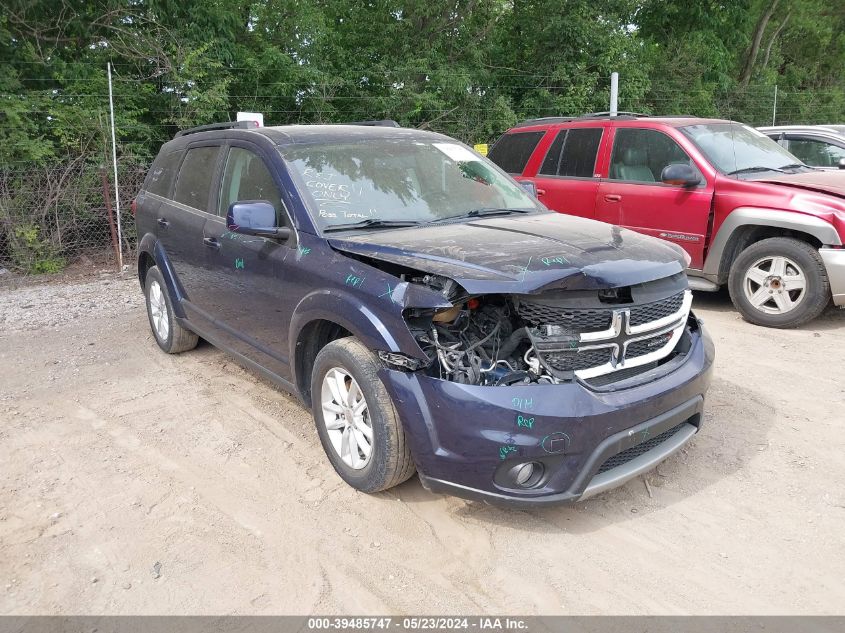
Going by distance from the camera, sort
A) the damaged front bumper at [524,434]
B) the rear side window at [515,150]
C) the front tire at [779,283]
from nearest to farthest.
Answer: the damaged front bumper at [524,434], the front tire at [779,283], the rear side window at [515,150]

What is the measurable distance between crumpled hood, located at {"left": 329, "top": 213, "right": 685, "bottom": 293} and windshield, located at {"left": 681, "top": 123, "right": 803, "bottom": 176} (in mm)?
3529

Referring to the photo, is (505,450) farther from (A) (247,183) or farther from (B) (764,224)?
(B) (764,224)

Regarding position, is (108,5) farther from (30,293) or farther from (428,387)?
(428,387)

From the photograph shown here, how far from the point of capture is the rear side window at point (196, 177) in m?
4.98

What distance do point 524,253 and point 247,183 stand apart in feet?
6.76

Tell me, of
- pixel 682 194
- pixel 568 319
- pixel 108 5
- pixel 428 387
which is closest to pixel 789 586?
pixel 568 319

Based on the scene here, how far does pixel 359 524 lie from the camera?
11.0 ft

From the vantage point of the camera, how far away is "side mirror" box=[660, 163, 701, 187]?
6609mm

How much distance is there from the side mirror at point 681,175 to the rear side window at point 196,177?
414 centimetres

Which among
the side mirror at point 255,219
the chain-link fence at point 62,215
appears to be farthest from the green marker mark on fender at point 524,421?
the chain-link fence at point 62,215

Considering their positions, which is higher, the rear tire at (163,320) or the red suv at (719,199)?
the red suv at (719,199)

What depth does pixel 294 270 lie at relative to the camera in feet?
12.7

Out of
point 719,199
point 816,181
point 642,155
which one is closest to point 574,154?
point 642,155

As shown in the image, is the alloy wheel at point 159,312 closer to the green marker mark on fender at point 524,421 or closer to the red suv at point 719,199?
the green marker mark on fender at point 524,421
